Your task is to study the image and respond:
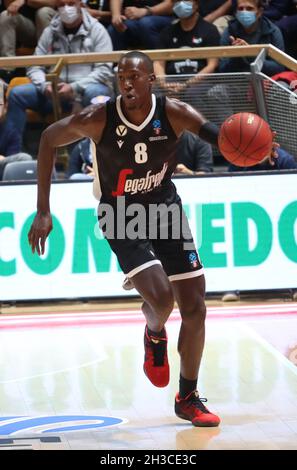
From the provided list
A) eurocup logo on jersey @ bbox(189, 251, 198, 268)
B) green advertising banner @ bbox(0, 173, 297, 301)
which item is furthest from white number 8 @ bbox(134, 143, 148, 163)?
green advertising banner @ bbox(0, 173, 297, 301)

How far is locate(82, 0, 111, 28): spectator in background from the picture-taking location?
1201cm

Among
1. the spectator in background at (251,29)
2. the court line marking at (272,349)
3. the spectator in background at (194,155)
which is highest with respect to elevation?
the spectator in background at (251,29)

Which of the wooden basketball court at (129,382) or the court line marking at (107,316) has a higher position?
the court line marking at (107,316)

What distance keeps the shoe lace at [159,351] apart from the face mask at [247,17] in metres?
5.77

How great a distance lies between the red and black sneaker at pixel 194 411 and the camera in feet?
19.0

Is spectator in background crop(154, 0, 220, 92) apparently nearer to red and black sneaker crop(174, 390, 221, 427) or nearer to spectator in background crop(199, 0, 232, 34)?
spectator in background crop(199, 0, 232, 34)

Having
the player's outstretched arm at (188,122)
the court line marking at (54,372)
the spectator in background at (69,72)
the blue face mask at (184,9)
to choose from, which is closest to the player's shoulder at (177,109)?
the player's outstretched arm at (188,122)

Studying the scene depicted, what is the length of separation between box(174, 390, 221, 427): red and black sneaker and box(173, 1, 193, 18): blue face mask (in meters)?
6.13

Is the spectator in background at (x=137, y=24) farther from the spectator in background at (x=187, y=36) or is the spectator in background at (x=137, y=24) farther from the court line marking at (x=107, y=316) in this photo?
the court line marking at (x=107, y=316)

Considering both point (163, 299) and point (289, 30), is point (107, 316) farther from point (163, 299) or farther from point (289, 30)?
point (289, 30)

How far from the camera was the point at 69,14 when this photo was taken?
11062mm

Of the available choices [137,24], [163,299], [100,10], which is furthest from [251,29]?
[163,299]

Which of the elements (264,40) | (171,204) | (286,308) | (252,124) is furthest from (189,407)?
(264,40)

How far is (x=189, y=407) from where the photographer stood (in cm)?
589
